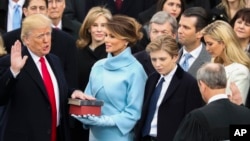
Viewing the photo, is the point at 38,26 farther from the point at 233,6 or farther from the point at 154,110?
the point at 233,6

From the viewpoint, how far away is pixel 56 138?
10562mm

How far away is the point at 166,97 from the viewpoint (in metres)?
10.4

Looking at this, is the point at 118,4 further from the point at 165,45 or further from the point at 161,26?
the point at 165,45

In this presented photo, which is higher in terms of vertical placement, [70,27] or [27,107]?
[70,27]

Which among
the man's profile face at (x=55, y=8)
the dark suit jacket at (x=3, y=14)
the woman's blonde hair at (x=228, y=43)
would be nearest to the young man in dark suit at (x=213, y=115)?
the woman's blonde hair at (x=228, y=43)

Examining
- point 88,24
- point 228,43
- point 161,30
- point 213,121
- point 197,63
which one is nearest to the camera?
point 213,121

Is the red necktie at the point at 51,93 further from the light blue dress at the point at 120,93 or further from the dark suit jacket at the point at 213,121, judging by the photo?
the dark suit jacket at the point at 213,121

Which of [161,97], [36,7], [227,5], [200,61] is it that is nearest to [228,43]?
[200,61]

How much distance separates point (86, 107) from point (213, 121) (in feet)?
6.18

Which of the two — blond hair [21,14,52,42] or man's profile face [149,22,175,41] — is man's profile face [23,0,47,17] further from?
blond hair [21,14,52,42]

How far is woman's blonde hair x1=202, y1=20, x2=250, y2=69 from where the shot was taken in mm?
10734

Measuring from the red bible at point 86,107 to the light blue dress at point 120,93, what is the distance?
23cm

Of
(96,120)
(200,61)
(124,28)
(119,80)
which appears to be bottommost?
(96,120)

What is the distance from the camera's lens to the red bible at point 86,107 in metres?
10.4
